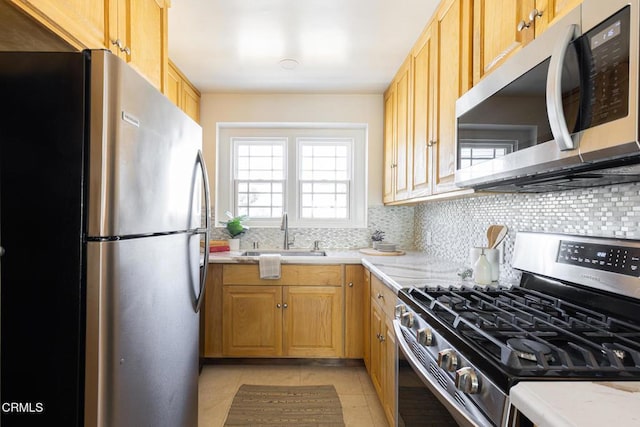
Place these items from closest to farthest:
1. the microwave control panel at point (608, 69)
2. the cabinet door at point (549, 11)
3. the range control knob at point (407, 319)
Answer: the microwave control panel at point (608, 69) < the cabinet door at point (549, 11) < the range control knob at point (407, 319)

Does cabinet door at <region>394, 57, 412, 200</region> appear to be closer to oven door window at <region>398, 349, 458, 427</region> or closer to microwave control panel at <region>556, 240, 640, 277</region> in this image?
microwave control panel at <region>556, 240, 640, 277</region>

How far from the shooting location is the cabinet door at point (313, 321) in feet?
9.01

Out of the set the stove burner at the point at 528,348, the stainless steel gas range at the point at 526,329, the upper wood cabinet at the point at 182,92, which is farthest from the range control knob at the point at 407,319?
the upper wood cabinet at the point at 182,92

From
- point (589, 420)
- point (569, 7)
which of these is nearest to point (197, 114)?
point (569, 7)

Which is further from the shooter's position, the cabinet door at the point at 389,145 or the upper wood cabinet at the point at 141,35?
the cabinet door at the point at 389,145

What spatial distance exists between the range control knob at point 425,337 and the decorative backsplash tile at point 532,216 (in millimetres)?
677

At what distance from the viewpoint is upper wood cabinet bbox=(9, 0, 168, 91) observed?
107 centimetres

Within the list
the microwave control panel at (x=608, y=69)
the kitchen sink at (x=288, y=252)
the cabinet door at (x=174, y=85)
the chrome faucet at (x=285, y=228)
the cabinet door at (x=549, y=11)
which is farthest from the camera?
the chrome faucet at (x=285, y=228)

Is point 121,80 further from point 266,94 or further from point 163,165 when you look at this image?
point 266,94

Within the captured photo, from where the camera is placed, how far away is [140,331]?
1.08 meters

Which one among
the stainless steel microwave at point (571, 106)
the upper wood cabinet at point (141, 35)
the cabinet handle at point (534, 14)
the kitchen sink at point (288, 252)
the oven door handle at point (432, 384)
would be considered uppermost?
the upper wood cabinet at point (141, 35)

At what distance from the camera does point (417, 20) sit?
208 centimetres

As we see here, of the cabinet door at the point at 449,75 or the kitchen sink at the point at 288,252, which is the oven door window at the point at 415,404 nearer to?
the cabinet door at the point at 449,75

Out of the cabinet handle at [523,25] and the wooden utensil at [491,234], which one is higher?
the cabinet handle at [523,25]
